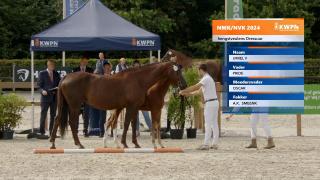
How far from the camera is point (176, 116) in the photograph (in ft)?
67.5

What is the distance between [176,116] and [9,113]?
3972 mm

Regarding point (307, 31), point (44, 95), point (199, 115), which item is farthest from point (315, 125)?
point (307, 31)

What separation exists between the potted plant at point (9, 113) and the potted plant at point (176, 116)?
3.55 metres

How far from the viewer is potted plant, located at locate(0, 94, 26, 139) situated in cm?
2026

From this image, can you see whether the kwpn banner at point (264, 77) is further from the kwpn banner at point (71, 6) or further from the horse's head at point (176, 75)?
the kwpn banner at point (71, 6)

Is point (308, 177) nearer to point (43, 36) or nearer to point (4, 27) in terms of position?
point (43, 36)

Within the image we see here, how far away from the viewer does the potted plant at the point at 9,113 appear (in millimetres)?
20263

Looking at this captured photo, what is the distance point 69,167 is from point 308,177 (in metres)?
3.81

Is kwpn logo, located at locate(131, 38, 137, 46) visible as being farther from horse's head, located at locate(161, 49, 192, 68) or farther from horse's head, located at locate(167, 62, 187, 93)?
horse's head, located at locate(167, 62, 187, 93)

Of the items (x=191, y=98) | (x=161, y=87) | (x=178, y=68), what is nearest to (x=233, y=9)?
(x=191, y=98)

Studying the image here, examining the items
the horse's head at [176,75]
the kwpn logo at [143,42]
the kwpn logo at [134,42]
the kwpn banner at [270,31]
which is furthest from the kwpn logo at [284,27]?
the kwpn logo at [134,42]

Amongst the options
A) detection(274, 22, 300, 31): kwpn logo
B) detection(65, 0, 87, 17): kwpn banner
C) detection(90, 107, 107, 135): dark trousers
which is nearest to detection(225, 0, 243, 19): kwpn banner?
detection(65, 0, 87, 17): kwpn banner

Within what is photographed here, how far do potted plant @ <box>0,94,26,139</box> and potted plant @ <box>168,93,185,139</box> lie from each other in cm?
355

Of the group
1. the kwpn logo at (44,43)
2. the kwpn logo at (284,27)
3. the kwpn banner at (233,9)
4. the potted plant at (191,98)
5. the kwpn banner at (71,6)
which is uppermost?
the kwpn banner at (233,9)
